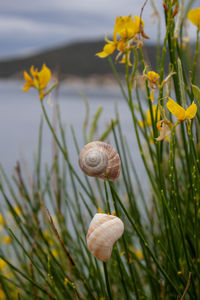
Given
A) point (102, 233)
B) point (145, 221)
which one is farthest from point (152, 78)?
point (145, 221)

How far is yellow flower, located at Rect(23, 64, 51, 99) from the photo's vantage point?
557 mm

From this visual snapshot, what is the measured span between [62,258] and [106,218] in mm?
598

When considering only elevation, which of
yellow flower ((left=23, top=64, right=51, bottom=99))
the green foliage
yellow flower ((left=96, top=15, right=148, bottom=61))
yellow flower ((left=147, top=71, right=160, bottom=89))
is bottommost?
the green foliage

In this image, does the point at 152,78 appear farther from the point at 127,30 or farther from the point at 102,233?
the point at 102,233

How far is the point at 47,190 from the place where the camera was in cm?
85

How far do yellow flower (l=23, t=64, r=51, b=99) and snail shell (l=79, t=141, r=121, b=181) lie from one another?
8.3 inches

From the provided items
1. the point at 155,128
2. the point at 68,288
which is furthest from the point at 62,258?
the point at 155,128

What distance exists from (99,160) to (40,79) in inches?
9.7

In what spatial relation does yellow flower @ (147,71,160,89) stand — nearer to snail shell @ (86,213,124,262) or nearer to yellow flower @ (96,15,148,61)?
yellow flower @ (96,15,148,61)

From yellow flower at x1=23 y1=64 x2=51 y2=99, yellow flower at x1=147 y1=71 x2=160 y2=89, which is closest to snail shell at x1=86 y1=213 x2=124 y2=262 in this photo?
yellow flower at x1=147 y1=71 x2=160 y2=89

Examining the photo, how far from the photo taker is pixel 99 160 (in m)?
0.37

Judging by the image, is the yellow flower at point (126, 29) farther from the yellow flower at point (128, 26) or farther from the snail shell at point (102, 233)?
the snail shell at point (102, 233)

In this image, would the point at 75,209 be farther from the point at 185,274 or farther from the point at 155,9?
the point at 155,9

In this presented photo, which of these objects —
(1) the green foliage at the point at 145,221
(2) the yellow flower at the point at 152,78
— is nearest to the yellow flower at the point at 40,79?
(1) the green foliage at the point at 145,221
